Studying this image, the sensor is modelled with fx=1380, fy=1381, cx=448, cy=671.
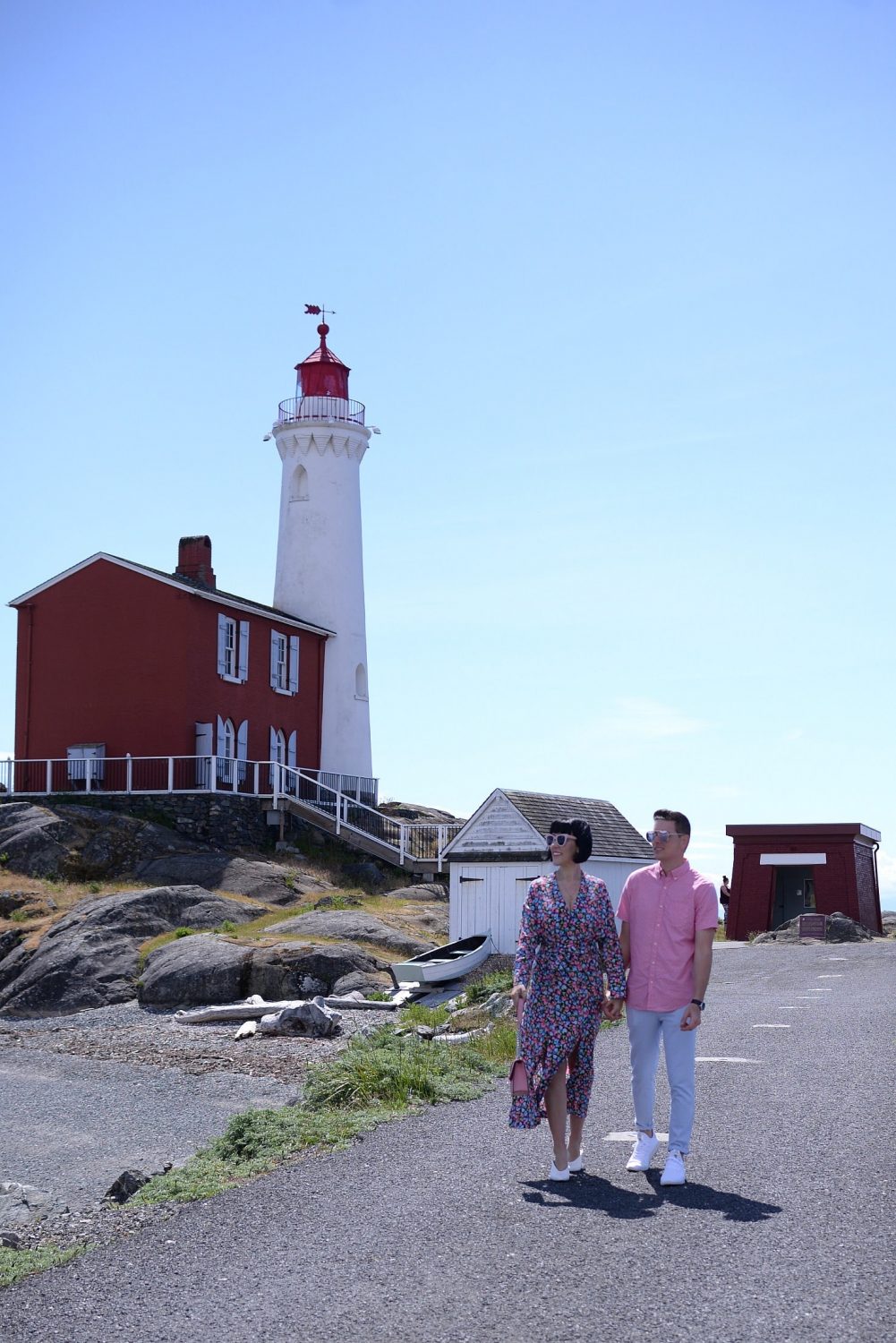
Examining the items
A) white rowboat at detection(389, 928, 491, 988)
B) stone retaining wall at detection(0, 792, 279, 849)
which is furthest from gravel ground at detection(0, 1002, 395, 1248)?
stone retaining wall at detection(0, 792, 279, 849)

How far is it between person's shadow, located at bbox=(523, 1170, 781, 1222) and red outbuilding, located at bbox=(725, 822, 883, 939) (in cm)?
3012

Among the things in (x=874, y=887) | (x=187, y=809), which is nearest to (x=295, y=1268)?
(x=187, y=809)

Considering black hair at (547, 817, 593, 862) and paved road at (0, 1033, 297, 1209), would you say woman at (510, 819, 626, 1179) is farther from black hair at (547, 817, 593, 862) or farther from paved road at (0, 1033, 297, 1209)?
paved road at (0, 1033, 297, 1209)

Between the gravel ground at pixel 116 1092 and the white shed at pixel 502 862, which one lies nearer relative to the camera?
the gravel ground at pixel 116 1092

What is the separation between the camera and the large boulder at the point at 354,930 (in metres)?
24.5

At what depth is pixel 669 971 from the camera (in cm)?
750

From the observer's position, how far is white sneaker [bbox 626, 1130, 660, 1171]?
25.2ft

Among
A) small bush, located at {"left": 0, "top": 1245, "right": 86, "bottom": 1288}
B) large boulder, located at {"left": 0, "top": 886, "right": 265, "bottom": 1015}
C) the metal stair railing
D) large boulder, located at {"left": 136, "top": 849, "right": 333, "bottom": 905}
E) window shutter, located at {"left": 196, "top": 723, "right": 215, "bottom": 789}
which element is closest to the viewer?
small bush, located at {"left": 0, "top": 1245, "right": 86, "bottom": 1288}

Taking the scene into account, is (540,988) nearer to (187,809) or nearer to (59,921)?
(59,921)

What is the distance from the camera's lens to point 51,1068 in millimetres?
18531

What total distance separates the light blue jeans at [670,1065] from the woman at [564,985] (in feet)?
0.70

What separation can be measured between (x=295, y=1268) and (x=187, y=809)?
28.6 metres

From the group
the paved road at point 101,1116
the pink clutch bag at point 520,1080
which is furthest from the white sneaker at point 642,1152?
the paved road at point 101,1116

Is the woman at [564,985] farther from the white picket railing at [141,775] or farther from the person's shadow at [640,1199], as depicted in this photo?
the white picket railing at [141,775]
